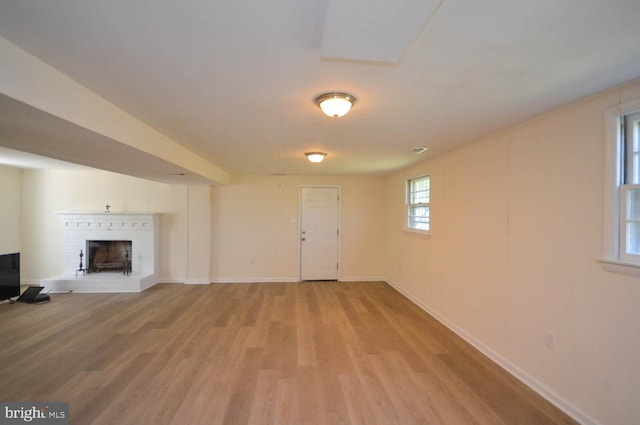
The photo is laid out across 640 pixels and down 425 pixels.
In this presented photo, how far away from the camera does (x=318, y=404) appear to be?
210 cm

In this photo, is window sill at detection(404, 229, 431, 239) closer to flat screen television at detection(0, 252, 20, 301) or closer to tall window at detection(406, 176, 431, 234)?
tall window at detection(406, 176, 431, 234)

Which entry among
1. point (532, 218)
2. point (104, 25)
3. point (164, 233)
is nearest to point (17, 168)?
point (164, 233)

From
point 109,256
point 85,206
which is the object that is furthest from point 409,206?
point 85,206

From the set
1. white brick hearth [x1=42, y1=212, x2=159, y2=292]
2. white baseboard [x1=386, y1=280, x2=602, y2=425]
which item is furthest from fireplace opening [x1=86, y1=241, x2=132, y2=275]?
white baseboard [x1=386, y1=280, x2=602, y2=425]

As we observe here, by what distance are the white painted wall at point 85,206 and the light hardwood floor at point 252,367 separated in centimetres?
137

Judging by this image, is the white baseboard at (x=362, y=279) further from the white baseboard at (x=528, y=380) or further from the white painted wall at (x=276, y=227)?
the white baseboard at (x=528, y=380)

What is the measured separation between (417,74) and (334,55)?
0.58 m

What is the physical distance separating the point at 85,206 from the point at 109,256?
43.8 inches

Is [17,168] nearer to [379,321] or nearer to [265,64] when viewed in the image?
[265,64]

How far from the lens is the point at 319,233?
238 inches

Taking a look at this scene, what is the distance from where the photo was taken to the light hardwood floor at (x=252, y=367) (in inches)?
79.4

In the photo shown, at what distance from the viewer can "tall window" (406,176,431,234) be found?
14.6 feet

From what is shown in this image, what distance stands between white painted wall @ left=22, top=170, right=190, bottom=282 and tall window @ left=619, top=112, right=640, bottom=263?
6.19 metres

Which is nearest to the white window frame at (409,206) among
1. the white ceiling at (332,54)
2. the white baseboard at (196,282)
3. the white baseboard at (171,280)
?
the white ceiling at (332,54)
